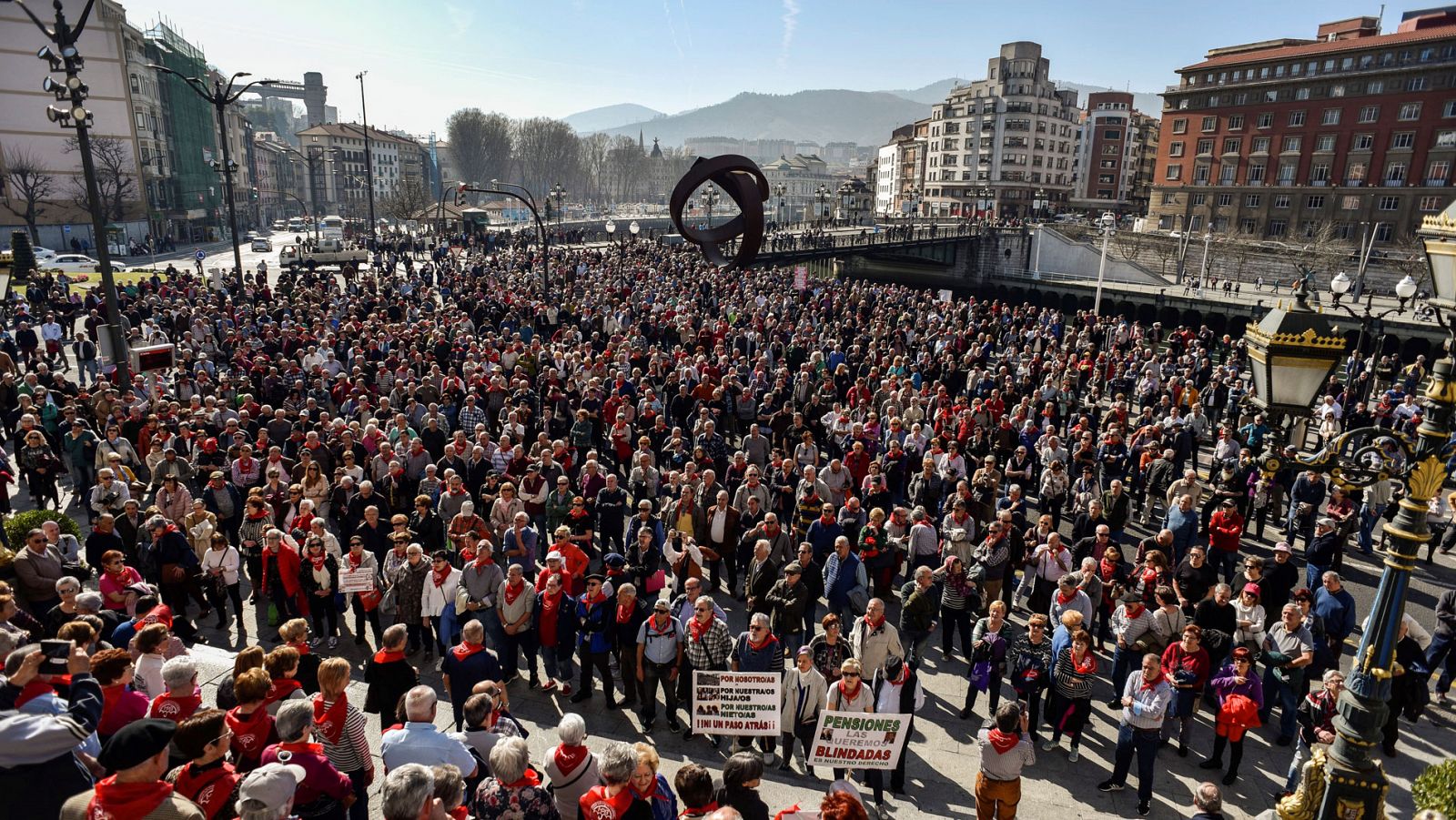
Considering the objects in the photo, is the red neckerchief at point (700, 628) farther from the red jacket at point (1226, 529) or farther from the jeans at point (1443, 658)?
the jeans at point (1443, 658)

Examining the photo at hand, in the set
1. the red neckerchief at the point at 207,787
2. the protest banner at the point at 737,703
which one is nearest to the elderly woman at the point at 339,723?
the red neckerchief at the point at 207,787

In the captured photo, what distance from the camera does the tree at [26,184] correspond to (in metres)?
55.3

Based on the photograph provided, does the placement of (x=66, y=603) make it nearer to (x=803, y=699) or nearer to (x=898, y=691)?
(x=803, y=699)

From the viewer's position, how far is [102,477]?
373 inches

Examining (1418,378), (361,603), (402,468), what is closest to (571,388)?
(402,468)

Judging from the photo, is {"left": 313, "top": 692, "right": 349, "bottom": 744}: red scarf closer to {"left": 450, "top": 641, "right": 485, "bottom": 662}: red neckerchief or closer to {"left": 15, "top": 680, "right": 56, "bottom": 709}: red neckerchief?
{"left": 450, "top": 641, "right": 485, "bottom": 662}: red neckerchief

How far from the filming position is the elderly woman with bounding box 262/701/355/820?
4324mm

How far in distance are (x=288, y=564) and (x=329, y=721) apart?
12.8 feet

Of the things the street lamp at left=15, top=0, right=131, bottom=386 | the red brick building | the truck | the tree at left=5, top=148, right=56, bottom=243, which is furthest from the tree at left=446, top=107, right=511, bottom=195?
the street lamp at left=15, top=0, right=131, bottom=386

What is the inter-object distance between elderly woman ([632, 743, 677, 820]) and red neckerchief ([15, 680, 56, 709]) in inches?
146

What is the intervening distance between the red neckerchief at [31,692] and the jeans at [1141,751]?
7.78m

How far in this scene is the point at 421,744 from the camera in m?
4.80

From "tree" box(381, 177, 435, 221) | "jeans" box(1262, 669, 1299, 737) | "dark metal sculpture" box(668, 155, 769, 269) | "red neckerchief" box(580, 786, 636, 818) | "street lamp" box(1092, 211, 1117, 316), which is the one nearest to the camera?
"red neckerchief" box(580, 786, 636, 818)

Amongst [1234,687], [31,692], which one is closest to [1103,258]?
[1234,687]
